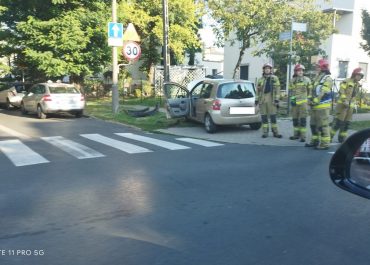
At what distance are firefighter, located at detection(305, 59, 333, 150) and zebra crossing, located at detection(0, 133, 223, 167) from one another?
2352 millimetres

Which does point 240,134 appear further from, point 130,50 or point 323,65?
point 130,50

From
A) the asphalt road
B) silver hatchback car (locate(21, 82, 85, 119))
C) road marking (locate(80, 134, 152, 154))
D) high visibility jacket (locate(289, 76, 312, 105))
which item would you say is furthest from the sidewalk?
silver hatchback car (locate(21, 82, 85, 119))

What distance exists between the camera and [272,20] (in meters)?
17.2

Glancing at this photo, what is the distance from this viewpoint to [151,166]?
7637 mm

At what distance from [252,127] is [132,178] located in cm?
667

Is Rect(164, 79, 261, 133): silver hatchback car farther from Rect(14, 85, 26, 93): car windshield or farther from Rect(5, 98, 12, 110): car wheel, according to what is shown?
Rect(5, 98, 12, 110): car wheel

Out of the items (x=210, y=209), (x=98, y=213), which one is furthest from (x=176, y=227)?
(x=98, y=213)

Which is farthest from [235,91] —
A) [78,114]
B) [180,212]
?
[78,114]

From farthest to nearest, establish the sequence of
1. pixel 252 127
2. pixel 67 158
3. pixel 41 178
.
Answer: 1. pixel 252 127
2. pixel 67 158
3. pixel 41 178

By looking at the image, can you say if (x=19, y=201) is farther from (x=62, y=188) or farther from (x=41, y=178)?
(x=41, y=178)

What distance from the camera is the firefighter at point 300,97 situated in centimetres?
1030

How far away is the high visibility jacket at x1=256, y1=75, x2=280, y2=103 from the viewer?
10922mm

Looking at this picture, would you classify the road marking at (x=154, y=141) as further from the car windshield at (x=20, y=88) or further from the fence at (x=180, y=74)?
the fence at (x=180, y=74)

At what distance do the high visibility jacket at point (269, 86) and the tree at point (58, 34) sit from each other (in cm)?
1221
